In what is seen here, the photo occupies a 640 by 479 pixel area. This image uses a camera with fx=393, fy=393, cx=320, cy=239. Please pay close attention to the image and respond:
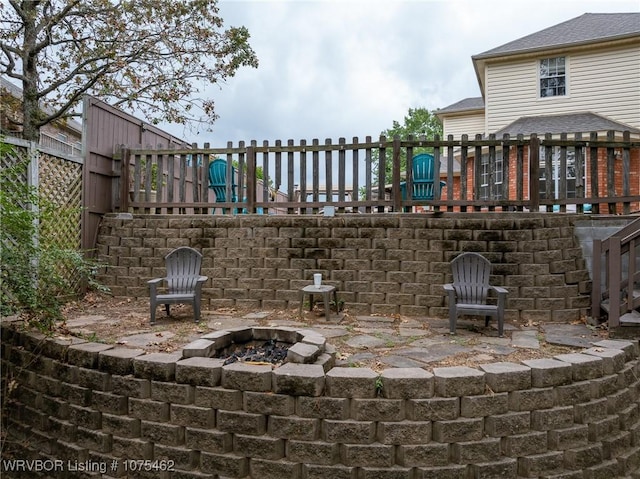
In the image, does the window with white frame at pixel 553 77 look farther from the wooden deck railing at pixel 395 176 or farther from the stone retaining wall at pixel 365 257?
the stone retaining wall at pixel 365 257

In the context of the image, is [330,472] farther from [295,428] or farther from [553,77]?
[553,77]

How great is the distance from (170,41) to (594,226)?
8.14m

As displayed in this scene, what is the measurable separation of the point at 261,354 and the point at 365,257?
7.15 ft

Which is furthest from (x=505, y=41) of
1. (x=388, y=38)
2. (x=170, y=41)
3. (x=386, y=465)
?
(x=386, y=465)

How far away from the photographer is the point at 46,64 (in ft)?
25.7

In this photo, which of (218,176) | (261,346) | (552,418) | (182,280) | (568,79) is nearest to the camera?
(552,418)

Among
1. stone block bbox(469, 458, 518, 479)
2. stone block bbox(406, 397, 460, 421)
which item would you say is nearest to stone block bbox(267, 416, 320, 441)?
stone block bbox(406, 397, 460, 421)

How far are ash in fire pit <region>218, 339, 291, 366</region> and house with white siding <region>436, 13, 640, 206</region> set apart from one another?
324 inches

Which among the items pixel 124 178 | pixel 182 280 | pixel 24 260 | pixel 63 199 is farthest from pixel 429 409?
pixel 124 178

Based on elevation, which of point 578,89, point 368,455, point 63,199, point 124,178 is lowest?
point 368,455

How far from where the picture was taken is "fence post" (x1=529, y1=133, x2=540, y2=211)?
16.0ft

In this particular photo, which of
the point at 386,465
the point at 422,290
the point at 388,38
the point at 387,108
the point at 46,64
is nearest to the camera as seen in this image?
the point at 386,465

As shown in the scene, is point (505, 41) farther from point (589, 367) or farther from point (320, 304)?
point (589, 367)

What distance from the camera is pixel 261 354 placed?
3.06m
